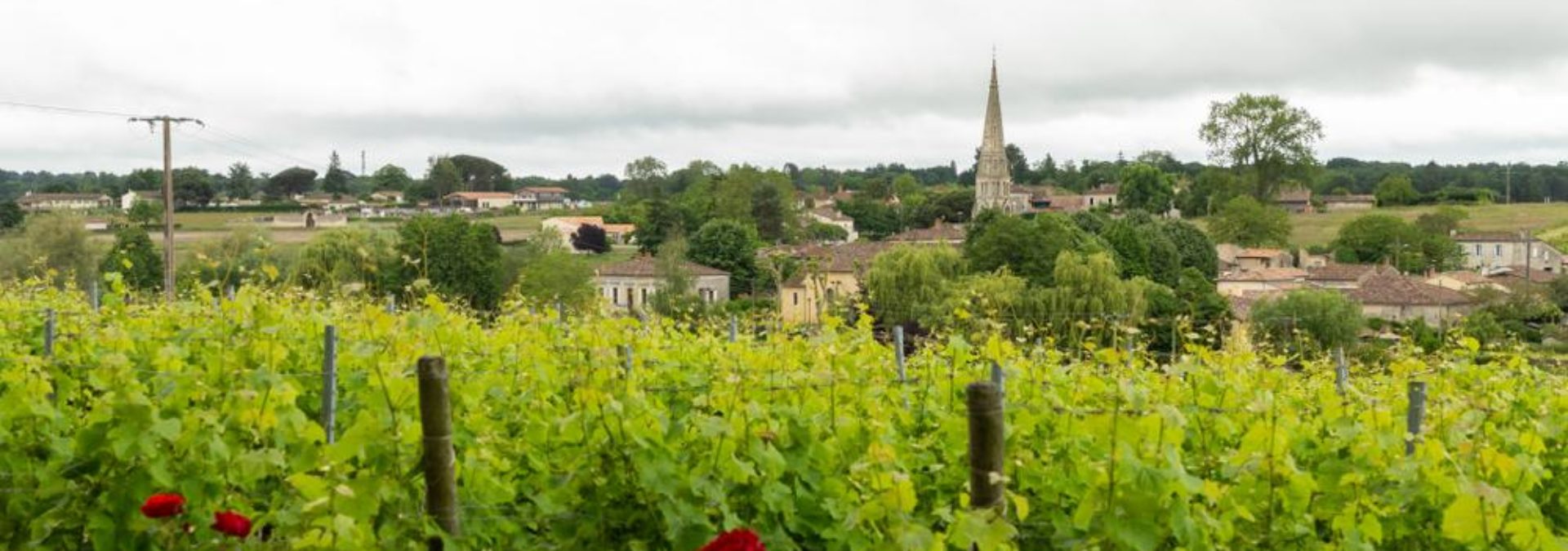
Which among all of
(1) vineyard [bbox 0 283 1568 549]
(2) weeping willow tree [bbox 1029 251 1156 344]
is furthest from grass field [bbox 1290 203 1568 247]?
(1) vineyard [bbox 0 283 1568 549]

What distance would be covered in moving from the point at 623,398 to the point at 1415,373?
411 cm

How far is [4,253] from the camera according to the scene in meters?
41.8

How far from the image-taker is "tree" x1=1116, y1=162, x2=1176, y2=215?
92500mm

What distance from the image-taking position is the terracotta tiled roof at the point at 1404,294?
4847 cm

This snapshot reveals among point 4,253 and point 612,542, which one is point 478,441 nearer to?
point 612,542

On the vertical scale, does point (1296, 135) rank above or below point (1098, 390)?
above

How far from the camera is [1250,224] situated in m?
75.2

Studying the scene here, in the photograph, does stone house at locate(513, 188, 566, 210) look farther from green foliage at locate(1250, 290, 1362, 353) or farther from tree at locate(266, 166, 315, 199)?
green foliage at locate(1250, 290, 1362, 353)

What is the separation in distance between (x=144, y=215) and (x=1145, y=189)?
65207 millimetres

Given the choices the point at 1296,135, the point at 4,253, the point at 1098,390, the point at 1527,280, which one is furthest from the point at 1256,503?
the point at 1296,135

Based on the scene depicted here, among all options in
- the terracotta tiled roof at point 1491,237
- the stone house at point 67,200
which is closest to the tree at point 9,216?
the stone house at point 67,200

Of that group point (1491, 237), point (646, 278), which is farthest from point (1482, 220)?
point (646, 278)

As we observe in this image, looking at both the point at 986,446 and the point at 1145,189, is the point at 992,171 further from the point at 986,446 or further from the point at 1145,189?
the point at 986,446

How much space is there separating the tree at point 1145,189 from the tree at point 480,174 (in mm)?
71718
